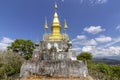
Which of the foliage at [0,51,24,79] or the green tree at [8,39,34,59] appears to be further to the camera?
the green tree at [8,39,34,59]

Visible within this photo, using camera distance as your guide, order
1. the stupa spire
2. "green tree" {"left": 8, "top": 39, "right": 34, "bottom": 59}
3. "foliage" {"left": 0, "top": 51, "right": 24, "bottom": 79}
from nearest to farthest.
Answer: the stupa spire < "foliage" {"left": 0, "top": 51, "right": 24, "bottom": 79} < "green tree" {"left": 8, "top": 39, "right": 34, "bottom": 59}

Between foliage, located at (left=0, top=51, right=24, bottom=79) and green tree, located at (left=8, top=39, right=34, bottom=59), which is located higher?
green tree, located at (left=8, top=39, right=34, bottom=59)

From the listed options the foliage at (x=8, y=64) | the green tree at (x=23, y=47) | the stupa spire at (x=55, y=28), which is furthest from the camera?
the green tree at (x=23, y=47)

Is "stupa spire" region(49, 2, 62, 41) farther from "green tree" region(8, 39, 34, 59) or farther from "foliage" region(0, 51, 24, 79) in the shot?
"green tree" region(8, 39, 34, 59)

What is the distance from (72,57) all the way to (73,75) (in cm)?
220

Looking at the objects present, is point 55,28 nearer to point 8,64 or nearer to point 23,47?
point 8,64

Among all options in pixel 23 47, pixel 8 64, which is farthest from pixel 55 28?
pixel 23 47

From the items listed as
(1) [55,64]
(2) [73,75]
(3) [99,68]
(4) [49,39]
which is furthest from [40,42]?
(3) [99,68]

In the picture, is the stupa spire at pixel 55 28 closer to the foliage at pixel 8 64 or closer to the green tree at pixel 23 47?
the foliage at pixel 8 64

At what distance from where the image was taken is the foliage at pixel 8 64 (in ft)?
86.4

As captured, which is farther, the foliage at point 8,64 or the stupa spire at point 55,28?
the foliage at point 8,64

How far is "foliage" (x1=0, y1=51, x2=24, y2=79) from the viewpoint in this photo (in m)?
26.3

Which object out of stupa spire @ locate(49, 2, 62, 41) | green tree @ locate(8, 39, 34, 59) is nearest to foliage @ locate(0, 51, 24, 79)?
green tree @ locate(8, 39, 34, 59)

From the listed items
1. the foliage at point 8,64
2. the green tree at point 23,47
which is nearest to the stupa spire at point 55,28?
the foliage at point 8,64
